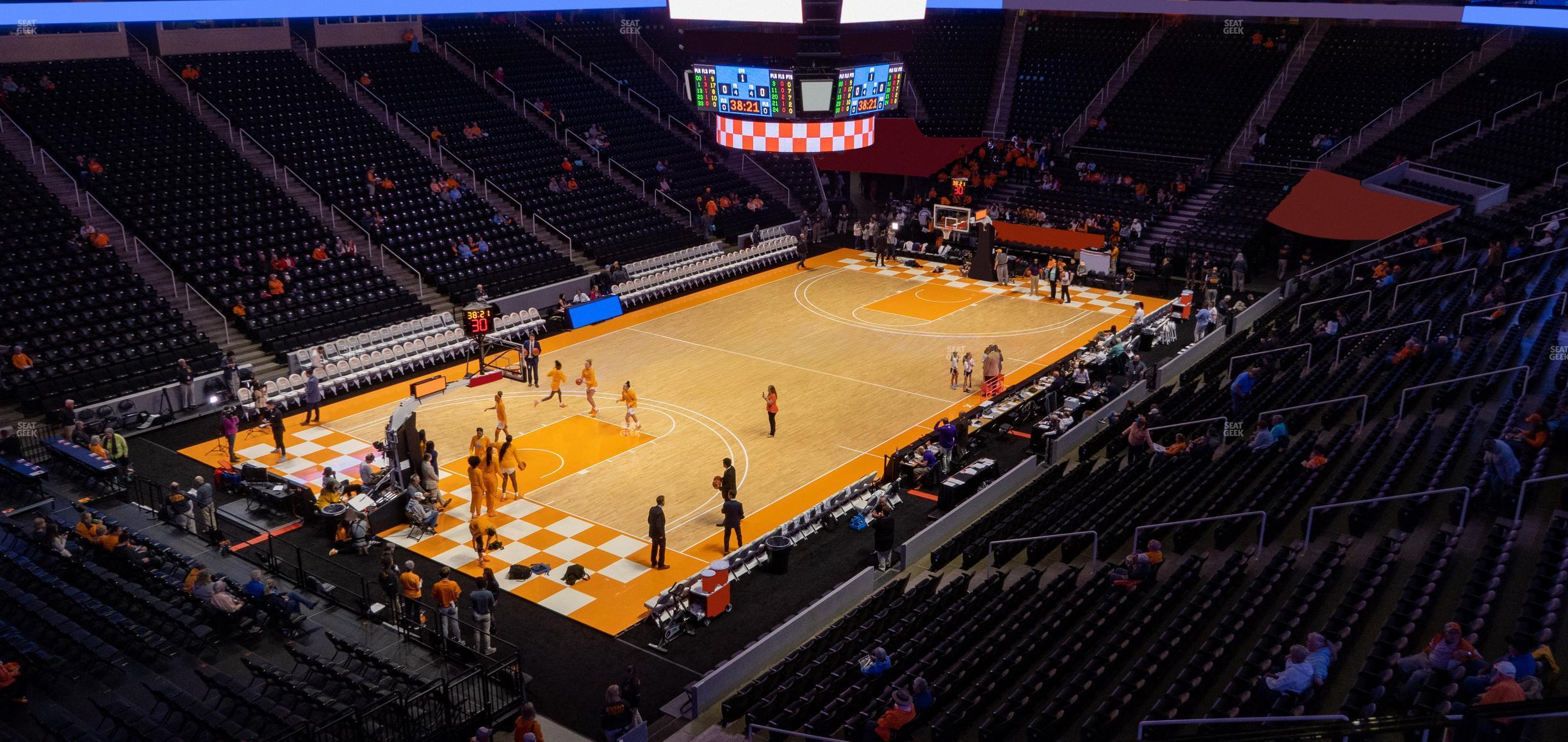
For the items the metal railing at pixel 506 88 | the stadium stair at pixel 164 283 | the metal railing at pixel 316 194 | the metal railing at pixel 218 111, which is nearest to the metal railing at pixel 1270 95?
the metal railing at pixel 506 88

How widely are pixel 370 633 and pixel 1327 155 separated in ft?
120

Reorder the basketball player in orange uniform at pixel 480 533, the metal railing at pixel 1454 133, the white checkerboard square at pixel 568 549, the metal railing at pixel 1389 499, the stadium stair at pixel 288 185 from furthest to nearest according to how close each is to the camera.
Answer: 1. the metal railing at pixel 1454 133
2. the stadium stair at pixel 288 185
3. the white checkerboard square at pixel 568 549
4. the basketball player in orange uniform at pixel 480 533
5. the metal railing at pixel 1389 499

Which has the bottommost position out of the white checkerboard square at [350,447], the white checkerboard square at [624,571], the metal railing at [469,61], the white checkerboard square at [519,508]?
the white checkerboard square at [624,571]

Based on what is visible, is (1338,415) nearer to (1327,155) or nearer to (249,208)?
(1327,155)

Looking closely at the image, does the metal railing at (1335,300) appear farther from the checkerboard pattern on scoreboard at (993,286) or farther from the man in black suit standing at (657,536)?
the man in black suit standing at (657,536)

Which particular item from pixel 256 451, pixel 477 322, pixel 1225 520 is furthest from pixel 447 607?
pixel 1225 520

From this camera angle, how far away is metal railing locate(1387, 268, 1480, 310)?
2686cm

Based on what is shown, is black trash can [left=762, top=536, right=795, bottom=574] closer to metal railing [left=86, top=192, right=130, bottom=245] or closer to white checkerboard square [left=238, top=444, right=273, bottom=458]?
white checkerboard square [left=238, top=444, right=273, bottom=458]

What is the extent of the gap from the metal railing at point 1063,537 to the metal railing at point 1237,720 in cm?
510

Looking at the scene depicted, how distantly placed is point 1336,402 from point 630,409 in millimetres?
13393

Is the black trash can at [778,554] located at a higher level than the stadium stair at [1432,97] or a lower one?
lower

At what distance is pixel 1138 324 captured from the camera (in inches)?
1189

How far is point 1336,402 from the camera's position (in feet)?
67.8

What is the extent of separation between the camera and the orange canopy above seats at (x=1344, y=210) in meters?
35.2
